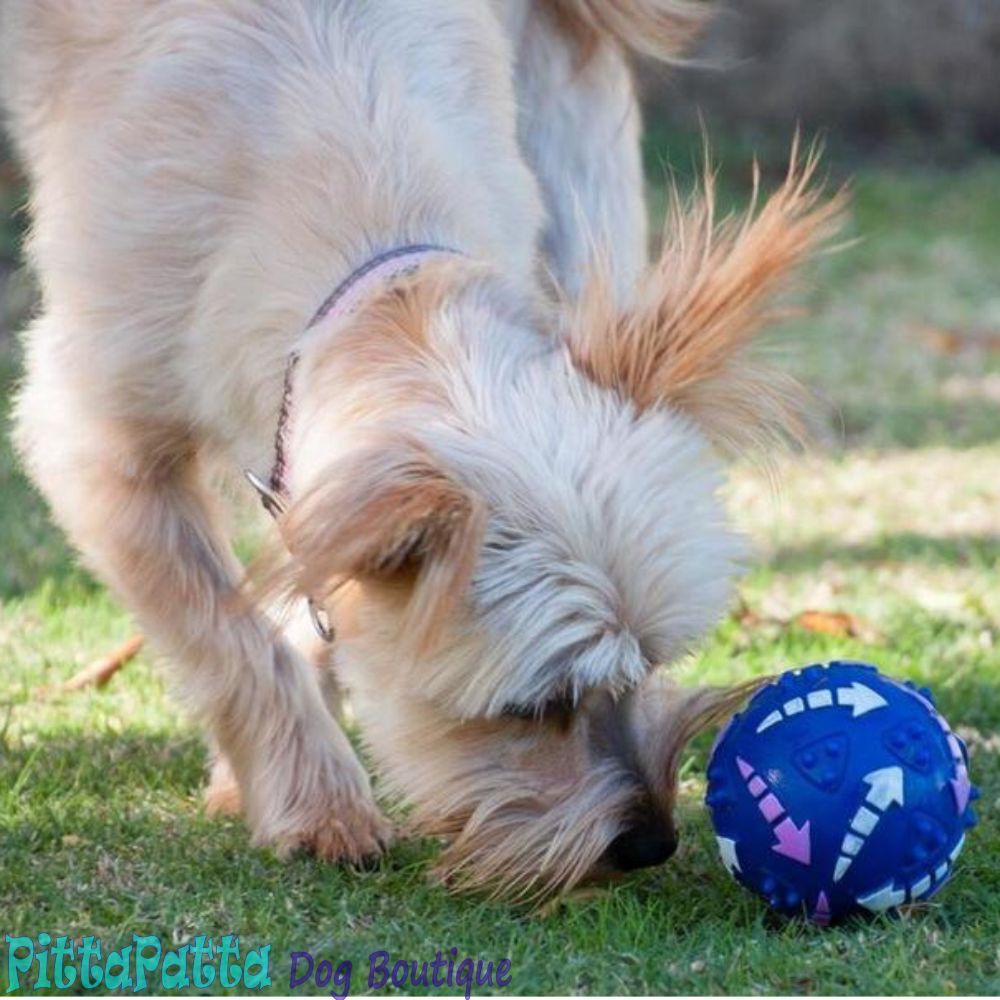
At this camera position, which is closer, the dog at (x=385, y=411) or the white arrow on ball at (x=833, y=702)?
the dog at (x=385, y=411)

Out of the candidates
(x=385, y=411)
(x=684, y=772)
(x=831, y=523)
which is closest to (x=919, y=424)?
(x=831, y=523)

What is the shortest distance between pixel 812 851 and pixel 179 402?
1523 mm

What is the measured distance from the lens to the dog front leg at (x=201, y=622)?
419 cm

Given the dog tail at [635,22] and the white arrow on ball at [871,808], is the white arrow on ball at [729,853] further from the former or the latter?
the dog tail at [635,22]

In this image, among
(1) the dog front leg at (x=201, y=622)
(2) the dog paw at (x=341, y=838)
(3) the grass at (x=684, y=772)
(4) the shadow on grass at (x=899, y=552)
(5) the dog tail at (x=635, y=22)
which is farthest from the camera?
(4) the shadow on grass at (x=899, y=552)

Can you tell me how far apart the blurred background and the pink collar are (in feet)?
2.22

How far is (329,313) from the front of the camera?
12.3 feet

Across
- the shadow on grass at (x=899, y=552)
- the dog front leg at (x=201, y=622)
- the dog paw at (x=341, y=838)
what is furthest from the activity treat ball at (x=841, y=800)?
the shadow on grass at (x=899, y=552)

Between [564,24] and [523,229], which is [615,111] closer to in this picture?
[564,24]

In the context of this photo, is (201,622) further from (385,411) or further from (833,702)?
(833,702)

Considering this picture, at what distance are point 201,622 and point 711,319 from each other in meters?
1.27

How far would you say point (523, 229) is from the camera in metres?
4.58

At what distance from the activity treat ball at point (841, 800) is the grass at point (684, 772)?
86 millimetres

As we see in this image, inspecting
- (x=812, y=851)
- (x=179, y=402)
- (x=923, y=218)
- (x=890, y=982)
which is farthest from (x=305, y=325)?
(x=923, y=218)
